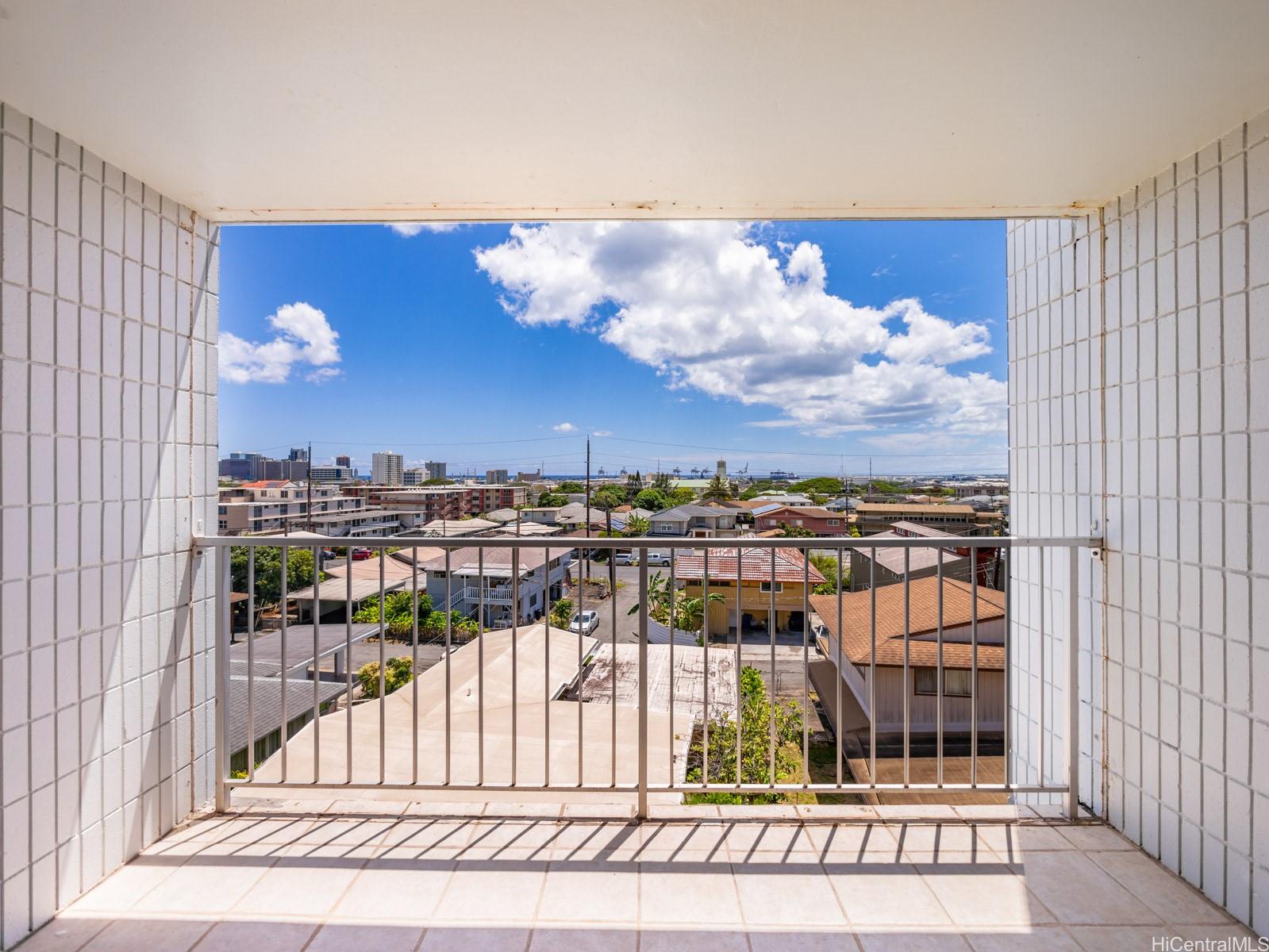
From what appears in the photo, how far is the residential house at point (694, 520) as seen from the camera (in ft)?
7.89

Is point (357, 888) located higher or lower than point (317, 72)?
lower

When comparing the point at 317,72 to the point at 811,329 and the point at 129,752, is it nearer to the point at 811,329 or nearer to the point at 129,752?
the point at 129,752

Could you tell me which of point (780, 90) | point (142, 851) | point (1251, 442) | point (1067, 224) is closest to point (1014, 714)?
point (1251, 442)

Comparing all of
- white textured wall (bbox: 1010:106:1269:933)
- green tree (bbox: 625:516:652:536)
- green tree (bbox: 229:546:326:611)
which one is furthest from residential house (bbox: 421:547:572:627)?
white textured wall (bbox: 1010:106:1269:933)

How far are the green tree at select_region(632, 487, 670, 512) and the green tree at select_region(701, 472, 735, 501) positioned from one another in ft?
1.01

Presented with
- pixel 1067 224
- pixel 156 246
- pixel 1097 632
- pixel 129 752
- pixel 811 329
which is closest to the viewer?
pixel 129 752

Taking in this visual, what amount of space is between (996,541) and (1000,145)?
1.24 metres

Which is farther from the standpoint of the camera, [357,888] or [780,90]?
[357,888]

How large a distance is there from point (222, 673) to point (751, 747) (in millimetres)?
3353

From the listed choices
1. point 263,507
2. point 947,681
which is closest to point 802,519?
point 263,507

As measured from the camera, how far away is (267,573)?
2105 millimetres

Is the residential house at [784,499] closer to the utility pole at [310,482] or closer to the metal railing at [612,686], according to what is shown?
the metal railing at [612,686]

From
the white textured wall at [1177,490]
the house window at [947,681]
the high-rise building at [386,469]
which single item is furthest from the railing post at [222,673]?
the house window at [947,681]

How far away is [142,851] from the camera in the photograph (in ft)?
5.67
